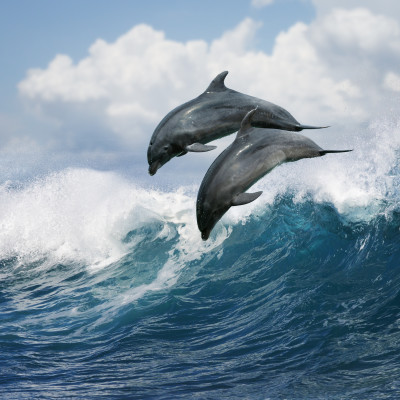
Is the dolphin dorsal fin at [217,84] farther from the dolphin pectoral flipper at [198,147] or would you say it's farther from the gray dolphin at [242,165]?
the dolphin pectoral flipper at [198,147]

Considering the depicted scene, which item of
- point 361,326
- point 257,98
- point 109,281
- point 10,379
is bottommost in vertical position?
point 361,326

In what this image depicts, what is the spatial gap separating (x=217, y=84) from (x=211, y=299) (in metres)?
6.92

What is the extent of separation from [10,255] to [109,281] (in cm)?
546

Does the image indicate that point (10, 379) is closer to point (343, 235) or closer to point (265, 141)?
point (265, 141)

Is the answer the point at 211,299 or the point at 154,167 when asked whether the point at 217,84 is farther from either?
the point at 211,299

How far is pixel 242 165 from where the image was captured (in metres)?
3.81

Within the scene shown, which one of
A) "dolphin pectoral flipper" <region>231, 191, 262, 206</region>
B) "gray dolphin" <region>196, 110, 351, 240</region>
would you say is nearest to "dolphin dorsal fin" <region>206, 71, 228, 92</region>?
"gray dolphin" <region>196, 110, 351, 240</region>

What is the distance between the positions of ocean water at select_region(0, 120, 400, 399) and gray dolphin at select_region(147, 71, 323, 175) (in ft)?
11.1

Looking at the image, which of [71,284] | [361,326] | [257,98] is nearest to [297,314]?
[361,326]

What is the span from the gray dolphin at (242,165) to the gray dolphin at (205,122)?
155mm

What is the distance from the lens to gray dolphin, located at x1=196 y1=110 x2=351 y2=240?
147 inches

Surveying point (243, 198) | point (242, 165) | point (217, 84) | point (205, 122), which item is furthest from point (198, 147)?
point (217, 84)

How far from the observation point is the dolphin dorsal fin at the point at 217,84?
4.44 metres

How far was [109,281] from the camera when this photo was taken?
13.5m
